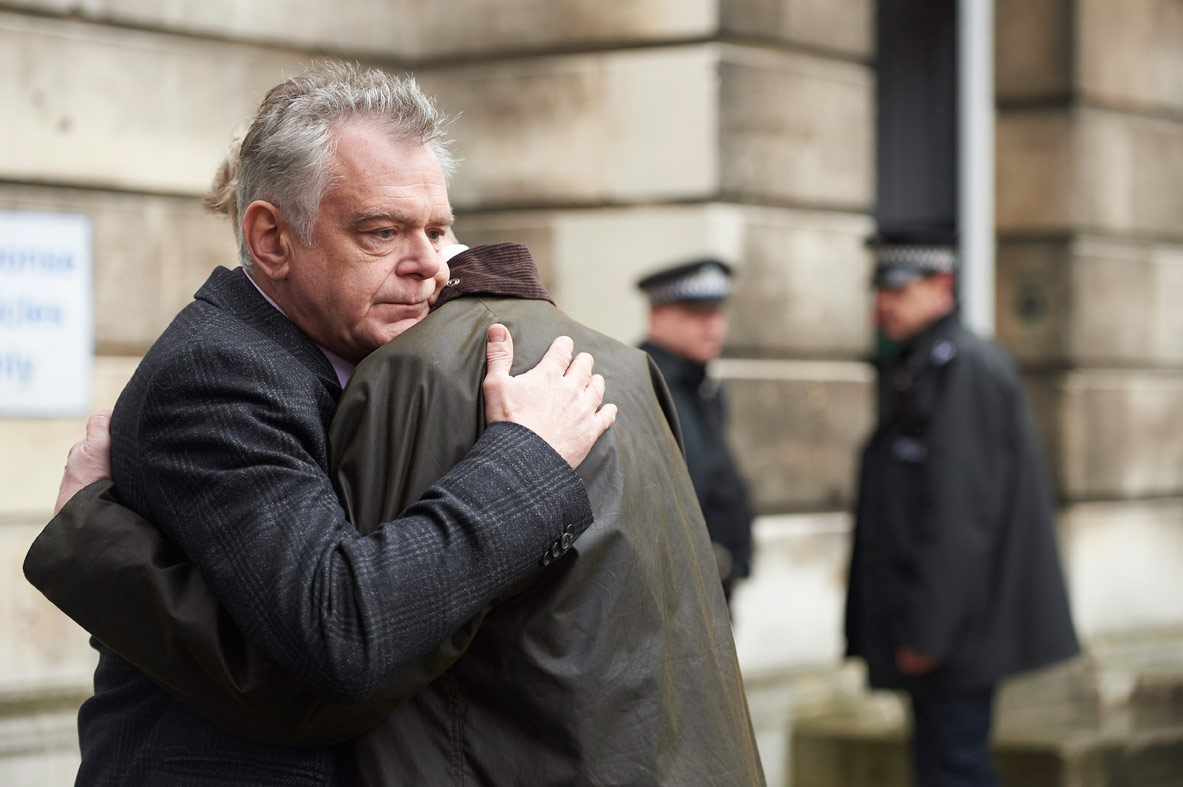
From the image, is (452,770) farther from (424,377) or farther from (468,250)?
(468,250)

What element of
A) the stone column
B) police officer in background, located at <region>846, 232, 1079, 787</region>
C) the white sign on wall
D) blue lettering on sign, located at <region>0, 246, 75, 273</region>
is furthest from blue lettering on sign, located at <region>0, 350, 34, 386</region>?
police officer in background, located at <region>846, 232, 1079, 787</region>

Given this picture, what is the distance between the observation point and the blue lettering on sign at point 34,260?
505cm

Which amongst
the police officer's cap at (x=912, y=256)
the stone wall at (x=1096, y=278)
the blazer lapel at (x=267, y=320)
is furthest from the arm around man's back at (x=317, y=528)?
the stone wall at (x=1096, y=278)

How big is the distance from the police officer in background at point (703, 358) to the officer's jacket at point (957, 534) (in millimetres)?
439

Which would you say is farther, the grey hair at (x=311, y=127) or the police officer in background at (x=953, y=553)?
the police officer in background at (x=953, y=553)

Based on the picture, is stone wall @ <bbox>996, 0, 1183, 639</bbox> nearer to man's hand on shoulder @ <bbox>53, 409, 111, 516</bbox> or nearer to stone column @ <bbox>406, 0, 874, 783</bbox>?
stone column @ <bbox>406, 0, 874, 783</bbox>

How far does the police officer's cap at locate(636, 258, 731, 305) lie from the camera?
5.37 m

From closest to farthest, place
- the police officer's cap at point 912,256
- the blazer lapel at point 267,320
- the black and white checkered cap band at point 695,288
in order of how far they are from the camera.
→ the blazer lapel at point 267,320 < the black and white checkered cap band at point 695,288 < the police officer's cap at point 912,256

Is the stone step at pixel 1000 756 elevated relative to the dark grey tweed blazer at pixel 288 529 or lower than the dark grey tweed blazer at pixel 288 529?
lower

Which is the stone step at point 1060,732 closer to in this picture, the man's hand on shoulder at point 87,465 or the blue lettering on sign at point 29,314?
the blue lettering on sign at point 29,314

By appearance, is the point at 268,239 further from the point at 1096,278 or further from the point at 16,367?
the point at 1096,278

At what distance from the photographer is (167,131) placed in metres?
5.45

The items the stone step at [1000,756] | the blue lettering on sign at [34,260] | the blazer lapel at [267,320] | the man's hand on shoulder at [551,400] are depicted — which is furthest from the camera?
the stone step at [1000,756]

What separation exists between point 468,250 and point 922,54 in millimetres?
6088
